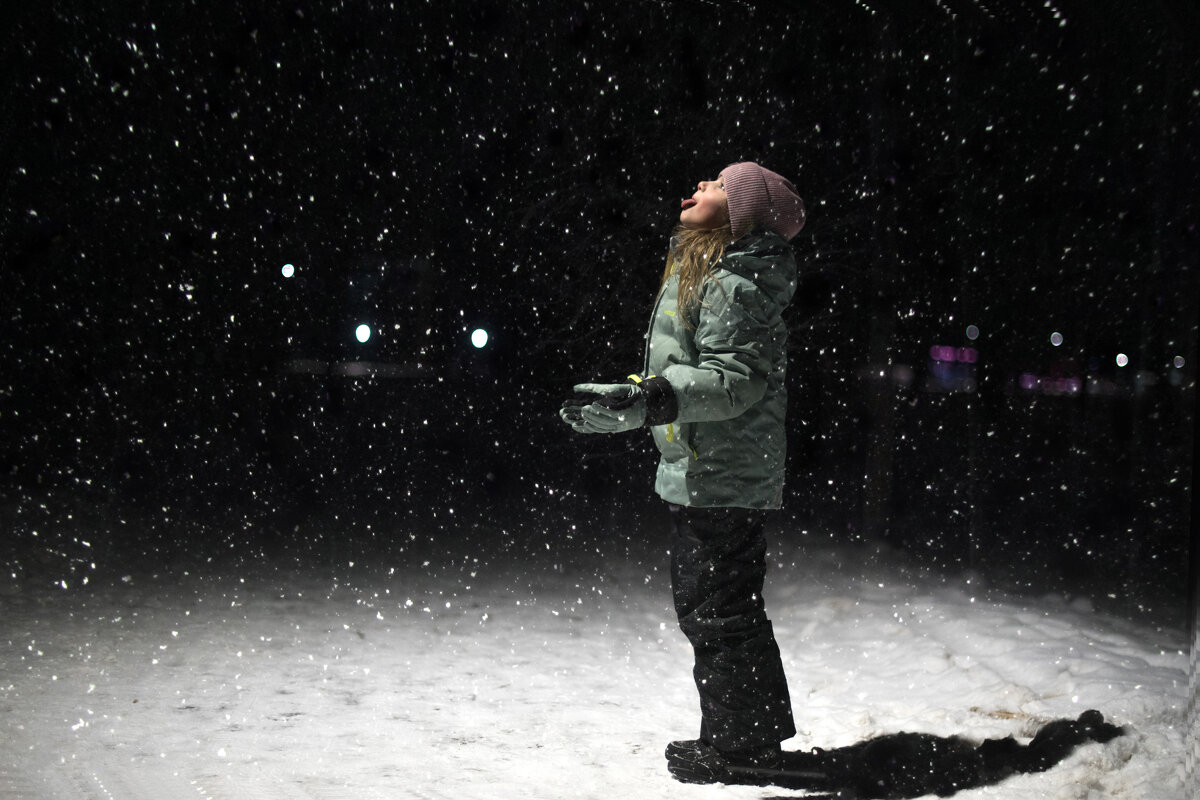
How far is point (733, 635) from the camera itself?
6.85 feet

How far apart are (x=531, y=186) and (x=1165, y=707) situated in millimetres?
3471

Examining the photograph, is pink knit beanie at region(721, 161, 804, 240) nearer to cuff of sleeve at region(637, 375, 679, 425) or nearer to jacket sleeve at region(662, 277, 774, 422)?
jacket sleeve at region(662, 277, 774, 422)

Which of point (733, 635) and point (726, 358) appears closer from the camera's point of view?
point (726, 358)

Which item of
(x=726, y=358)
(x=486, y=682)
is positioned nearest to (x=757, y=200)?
(x=726, y=358)

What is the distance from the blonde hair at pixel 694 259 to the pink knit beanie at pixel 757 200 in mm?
48

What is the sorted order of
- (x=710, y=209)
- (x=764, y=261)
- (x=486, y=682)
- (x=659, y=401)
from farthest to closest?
1. (x=486, y=682)
2. (x=710, y=209)
3. (x=764, y=261)
4. (x=659, y=401)

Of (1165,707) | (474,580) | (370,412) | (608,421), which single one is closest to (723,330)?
(608,421)

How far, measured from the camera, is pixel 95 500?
512 cm

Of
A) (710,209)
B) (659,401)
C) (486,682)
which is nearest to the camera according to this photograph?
(659,401)

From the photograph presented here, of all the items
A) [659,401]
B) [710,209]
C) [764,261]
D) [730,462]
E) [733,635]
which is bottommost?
[733,635]

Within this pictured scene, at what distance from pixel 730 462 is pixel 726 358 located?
0.26 meters

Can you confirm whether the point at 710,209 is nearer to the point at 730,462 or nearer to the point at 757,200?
the point at 757,200

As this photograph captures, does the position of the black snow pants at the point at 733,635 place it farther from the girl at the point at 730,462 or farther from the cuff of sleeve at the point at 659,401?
the cuff of sleeve at the point at 659,401

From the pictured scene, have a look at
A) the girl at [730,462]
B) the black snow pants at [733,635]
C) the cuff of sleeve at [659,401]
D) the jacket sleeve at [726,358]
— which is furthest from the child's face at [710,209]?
the black snow pants at [733,635]
